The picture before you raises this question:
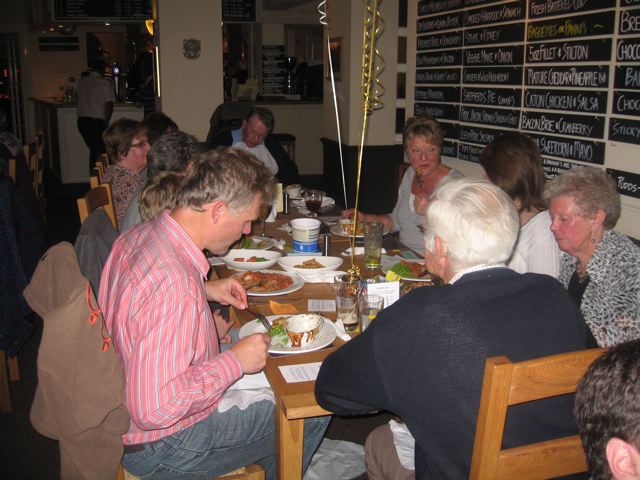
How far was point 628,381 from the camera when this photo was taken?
33.7 inches

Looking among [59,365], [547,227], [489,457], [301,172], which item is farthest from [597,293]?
[301,172]

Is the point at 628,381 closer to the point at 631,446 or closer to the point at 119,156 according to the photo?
the point at 631,446

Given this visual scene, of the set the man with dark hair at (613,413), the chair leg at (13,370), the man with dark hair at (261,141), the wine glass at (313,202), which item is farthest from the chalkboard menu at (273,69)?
the man with dark hair at (613,413)

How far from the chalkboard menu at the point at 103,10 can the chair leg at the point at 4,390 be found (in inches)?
241

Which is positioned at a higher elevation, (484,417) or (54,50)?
(54,50)

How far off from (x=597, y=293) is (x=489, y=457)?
1.02 meters

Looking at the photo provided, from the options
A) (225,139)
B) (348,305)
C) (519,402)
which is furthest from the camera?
(225,139)

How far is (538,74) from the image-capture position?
383cm

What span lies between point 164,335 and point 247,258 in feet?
3.85

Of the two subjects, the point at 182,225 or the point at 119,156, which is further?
the point at 119,156

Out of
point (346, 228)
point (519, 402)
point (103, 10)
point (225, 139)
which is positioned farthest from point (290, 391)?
point (103, 10)

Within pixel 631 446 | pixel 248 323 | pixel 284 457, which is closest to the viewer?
pixel 631 446

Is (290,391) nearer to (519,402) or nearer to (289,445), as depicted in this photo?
(289,445)

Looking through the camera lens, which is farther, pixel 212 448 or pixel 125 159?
pixel 125 159
